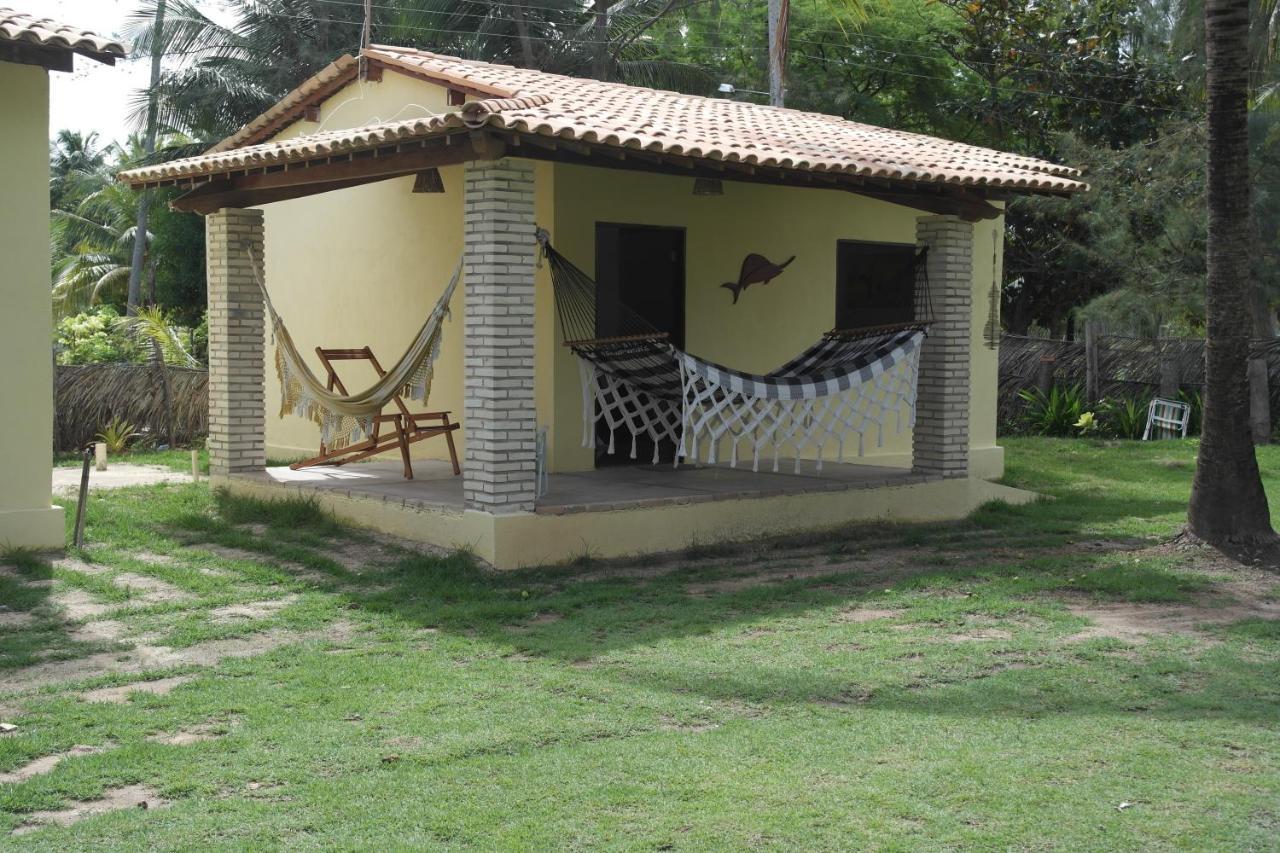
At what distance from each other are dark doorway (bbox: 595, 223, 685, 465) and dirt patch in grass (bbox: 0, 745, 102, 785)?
5.92m

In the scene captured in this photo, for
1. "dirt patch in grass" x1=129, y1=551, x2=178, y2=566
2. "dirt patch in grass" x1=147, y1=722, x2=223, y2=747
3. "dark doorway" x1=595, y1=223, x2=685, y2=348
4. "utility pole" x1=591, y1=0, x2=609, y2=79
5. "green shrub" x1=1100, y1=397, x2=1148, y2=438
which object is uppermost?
"utility pole" x1=591, y1=0, x2=609, y2=79

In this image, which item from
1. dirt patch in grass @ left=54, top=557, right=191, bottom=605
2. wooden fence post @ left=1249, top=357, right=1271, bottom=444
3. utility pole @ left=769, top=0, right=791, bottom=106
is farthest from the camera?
utility pole @ left=769, top=0, right=791, bottom=106

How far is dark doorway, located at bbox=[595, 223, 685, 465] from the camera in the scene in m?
10.1

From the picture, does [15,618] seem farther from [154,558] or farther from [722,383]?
[722,383]

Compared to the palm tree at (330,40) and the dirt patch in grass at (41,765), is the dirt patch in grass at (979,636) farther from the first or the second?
the palm tree at (330,40)

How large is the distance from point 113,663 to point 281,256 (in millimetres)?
7091

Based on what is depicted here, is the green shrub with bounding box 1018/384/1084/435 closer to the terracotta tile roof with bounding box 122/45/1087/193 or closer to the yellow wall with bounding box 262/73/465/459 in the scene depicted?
the terracotta tile roof with bounding box 122/45/1087/193

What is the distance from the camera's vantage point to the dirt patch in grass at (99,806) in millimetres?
3750

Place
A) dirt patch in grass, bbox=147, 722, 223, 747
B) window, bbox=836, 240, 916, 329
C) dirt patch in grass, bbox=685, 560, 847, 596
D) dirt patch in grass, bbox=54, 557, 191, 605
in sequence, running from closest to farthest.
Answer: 1. dirt patch in grass, bbox=147, 722, 223, 747
2. dirt patch in grass, bbox=54, 557, 191, 605
3. dirt patch in grass, bbox=685, 560, 847, 596
4. window, bbox=836, 240, 916, 329

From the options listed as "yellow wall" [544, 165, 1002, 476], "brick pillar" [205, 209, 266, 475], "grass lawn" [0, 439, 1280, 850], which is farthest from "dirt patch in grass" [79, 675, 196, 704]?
"yellow wall" [544, 165, 1002, 476]

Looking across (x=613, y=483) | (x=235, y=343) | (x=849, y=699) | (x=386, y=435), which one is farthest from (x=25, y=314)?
(x=849, y=699)

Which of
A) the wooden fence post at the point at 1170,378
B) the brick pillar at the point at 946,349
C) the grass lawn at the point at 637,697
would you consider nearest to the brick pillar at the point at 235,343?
the grass lawn at the point at 637,697

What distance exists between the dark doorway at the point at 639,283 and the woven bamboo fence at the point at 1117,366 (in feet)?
26.5

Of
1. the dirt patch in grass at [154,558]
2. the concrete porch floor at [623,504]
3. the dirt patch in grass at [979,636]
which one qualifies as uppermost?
the concrete porch floor at [623,504]
